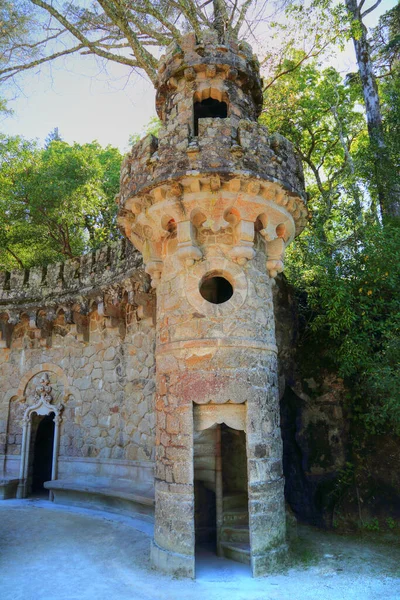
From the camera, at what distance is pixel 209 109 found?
7.04m

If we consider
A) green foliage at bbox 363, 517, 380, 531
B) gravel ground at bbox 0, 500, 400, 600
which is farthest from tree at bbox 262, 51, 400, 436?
gravel ground at bbox 0, 500, 400, 600

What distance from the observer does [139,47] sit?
8422mm

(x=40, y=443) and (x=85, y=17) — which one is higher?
(x=85, y=17)

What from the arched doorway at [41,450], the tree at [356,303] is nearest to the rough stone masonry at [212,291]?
the tree at [356,303]

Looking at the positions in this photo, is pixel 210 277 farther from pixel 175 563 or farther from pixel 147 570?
pixel 147 570

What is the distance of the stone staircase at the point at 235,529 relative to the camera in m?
5.45

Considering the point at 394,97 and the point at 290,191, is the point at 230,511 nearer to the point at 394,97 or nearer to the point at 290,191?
the point at 290,191

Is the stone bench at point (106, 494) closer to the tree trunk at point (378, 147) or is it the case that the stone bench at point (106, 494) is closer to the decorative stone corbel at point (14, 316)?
the decorative stone corbel at point (14, 316)

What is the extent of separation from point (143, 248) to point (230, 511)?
12.1ft

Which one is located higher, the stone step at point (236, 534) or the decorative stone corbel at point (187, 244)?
the decorative stone corbel at point (187, 244)

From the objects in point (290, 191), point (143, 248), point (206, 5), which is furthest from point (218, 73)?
point (206, 5)

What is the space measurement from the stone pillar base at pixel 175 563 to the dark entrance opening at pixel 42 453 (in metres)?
6.19

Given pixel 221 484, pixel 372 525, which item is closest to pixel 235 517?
pixel 221 484

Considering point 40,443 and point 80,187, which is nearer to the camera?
point 40,443
